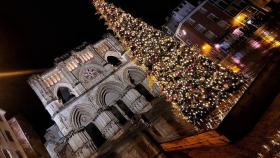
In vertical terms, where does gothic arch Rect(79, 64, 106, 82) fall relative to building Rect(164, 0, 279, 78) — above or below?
above

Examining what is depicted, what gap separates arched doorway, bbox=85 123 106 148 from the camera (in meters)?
40.0

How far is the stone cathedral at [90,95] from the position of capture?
1502 inches

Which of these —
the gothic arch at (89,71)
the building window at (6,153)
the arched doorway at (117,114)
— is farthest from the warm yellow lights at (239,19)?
the building window at (6,153)

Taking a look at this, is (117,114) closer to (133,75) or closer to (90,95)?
(90,95)

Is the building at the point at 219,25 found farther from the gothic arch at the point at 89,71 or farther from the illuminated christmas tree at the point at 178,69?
the illuminated christmas tree at the point at 178,69

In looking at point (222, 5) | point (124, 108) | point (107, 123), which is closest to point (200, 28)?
point (222, 5)

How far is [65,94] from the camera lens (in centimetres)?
4553

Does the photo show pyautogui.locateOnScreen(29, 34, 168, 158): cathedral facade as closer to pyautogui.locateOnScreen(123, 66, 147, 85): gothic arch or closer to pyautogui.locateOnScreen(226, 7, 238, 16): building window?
pyautogui.locateOnScreen(123, 66, 147, 85): gothic arch

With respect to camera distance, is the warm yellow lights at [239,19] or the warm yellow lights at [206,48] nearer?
the warm yellow lights at [239,19]

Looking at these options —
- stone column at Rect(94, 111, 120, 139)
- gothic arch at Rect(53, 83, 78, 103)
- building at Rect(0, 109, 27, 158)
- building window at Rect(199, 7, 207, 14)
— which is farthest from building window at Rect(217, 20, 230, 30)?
building at Rect(0, 109, 27, 158)

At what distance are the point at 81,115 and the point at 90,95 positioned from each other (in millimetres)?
3321

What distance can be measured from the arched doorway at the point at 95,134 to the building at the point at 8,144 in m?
13.7

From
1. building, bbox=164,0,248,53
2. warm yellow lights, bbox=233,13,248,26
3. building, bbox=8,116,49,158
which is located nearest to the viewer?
building, bbox=8,116,49,158

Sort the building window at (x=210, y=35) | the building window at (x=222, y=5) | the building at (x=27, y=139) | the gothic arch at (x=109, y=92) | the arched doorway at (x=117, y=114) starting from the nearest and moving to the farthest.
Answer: the building at (x=27, y=139) → the arched doorway at (x=117, y=114) → the gothic arch at (x=109, y=92) → the building window at (x=210, y=35) → the building window at (x=222, y=5)
